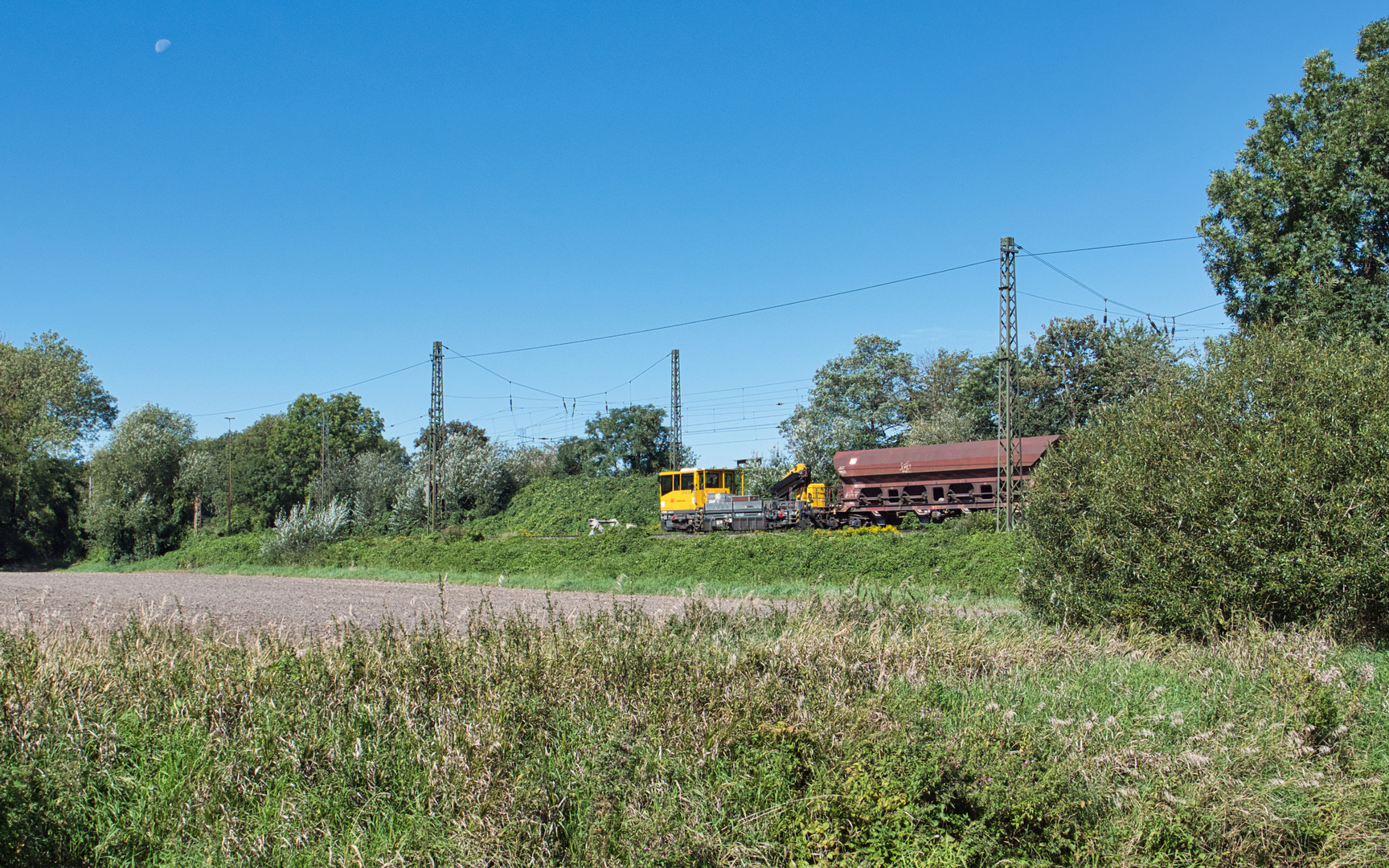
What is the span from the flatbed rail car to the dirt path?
12852mm

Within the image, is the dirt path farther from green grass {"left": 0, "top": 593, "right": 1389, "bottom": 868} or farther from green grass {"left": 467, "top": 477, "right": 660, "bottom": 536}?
green grass {"left": 467, "top": 477, "right": 660, "bottom": 536}

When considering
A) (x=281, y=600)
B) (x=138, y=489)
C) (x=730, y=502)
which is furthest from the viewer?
(x=138, y=489)

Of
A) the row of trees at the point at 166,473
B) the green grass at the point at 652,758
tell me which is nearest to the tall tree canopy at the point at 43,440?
the row of trees at the point at 166,473

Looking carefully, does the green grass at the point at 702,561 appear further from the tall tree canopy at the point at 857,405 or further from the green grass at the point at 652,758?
the tall tree canopy at the point at 857,405

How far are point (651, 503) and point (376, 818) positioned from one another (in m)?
42.7

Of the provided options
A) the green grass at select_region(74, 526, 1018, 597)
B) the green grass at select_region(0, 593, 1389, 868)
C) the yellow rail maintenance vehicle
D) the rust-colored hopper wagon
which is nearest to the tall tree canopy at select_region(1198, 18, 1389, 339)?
the rust-colored hopper wagon

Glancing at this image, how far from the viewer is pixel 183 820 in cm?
447

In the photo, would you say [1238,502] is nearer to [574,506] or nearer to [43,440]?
[574,506]

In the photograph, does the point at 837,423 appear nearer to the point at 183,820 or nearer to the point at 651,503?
the point at 651,503

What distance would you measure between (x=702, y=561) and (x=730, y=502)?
11.1 meters

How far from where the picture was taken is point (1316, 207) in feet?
88.1

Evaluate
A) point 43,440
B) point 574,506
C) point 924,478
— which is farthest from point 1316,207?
point 43,440

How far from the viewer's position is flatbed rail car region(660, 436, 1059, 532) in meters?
31.9

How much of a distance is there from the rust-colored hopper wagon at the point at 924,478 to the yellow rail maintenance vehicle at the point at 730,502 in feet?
6.29
